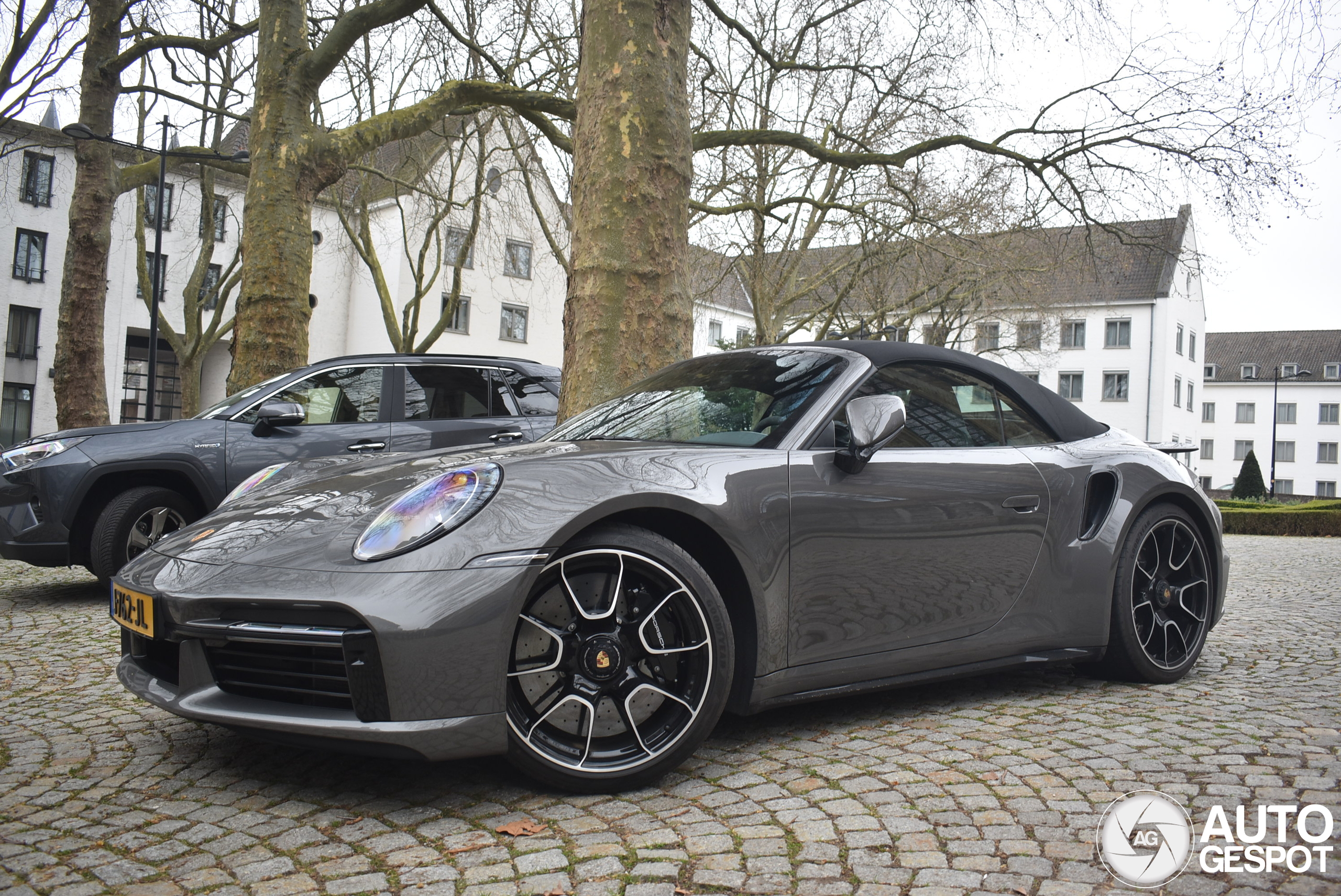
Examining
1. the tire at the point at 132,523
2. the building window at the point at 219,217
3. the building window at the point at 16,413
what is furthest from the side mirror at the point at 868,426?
the building window at the point at 16,413

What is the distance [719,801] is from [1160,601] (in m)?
2.39

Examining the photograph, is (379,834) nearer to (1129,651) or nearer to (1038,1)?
(1129,651)

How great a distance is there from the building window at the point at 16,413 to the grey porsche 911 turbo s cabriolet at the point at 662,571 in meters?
35.7

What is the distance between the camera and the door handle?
370 centimetres

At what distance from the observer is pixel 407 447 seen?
7312 millimetres

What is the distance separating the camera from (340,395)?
7312 mm

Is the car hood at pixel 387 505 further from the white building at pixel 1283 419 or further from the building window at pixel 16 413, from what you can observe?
the white building at pixel 1283 419

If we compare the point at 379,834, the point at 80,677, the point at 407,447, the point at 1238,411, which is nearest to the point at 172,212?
the point at 407,447

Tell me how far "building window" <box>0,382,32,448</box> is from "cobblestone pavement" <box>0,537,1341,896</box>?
3499 centimetres

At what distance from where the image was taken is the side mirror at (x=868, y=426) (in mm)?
3201

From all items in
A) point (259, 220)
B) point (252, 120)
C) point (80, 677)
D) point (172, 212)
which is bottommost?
point (80, 677)

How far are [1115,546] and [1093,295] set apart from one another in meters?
48.9

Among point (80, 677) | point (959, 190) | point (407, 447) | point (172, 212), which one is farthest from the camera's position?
point (172, 212)

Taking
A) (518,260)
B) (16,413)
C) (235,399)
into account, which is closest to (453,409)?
(235,399)
